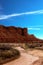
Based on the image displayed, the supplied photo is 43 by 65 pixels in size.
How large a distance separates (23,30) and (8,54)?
3973 inches

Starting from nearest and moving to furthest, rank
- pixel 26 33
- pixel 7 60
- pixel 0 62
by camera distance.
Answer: pixel 0 62 < pixel 7 60 < pixel 26 33

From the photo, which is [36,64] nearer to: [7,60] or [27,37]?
[7,60]

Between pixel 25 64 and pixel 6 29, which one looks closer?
pixel 25 64

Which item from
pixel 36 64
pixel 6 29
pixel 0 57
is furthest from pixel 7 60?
pixel 6 29

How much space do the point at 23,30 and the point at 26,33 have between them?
307 centimetres

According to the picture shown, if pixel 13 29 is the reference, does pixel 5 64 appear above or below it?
below

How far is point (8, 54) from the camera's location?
17.2 meters

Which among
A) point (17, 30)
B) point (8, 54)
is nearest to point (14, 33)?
point (17, 30)

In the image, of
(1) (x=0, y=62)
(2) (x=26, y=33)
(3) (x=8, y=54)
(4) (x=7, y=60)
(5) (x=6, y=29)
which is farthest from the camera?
(2) (x=26, y=33)

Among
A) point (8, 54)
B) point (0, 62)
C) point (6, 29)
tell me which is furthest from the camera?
point (6, 29)

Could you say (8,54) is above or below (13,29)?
below

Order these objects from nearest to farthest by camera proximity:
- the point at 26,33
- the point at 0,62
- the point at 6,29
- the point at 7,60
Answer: the point at 0,62
the point at 7,60
the point at 6,29
the point at 26,33

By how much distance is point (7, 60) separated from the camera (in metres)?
15.7

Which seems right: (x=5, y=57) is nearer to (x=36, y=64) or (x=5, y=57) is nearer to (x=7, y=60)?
(x=7, y=60)
